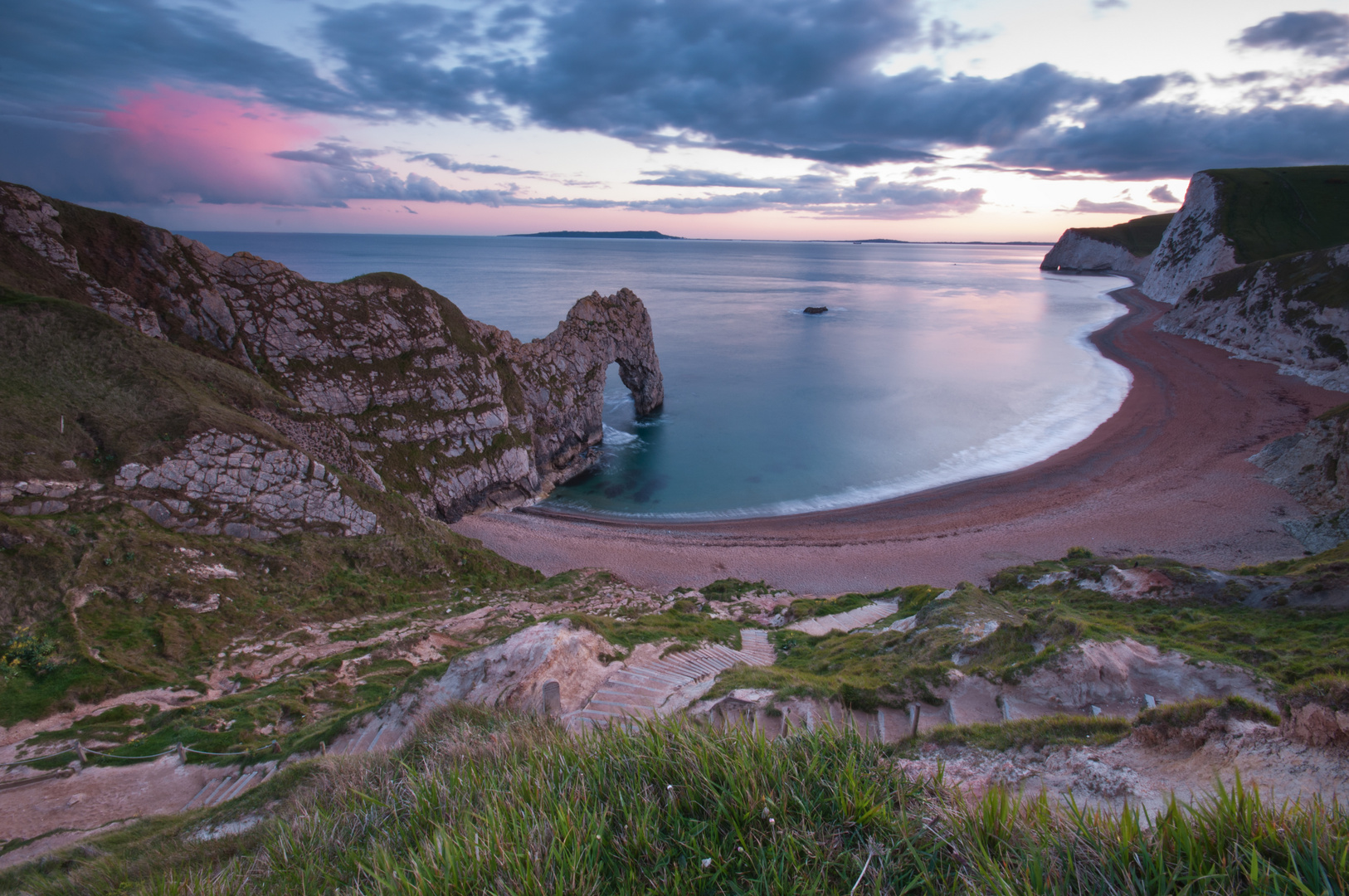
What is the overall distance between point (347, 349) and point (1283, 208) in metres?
123

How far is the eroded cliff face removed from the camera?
22594 millimetres

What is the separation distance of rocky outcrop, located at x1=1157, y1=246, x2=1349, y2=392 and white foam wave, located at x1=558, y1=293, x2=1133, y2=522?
11.3 m

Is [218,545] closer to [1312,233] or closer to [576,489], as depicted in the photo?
[576,489]

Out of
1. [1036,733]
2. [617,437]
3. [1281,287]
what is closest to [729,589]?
[1036,733]

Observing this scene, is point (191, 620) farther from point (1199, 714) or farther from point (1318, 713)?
point (1318, 713)

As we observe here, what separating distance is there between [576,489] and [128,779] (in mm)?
27253

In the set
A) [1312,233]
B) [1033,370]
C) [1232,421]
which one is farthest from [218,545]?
[1312,233]

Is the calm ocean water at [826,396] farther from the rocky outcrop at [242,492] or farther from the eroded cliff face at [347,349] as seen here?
the rocky outcrop at [242,492]

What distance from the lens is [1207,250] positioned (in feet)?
262

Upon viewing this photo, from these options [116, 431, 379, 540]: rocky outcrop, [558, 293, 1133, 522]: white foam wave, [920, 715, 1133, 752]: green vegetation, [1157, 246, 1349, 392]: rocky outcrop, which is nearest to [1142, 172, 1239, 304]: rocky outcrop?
[1157, 246, 1349, 392]: rocky outcrop

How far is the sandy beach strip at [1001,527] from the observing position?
25.0 meters

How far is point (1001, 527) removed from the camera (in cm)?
2897

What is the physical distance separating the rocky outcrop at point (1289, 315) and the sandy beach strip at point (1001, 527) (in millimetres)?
8918

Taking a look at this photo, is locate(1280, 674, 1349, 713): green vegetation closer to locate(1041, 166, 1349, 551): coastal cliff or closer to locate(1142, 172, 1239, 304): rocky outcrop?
locate(1041, 166, 1349, 551): coastal cliff
